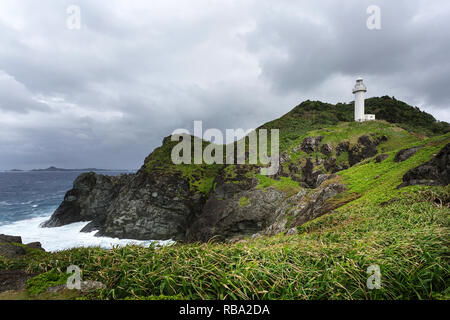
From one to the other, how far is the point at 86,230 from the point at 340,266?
155ft

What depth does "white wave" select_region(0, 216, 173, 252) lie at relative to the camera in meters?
32.8

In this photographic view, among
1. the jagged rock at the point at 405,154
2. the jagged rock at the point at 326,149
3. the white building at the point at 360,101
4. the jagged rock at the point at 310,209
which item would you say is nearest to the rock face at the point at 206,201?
the jagged rock at the point at 326,149

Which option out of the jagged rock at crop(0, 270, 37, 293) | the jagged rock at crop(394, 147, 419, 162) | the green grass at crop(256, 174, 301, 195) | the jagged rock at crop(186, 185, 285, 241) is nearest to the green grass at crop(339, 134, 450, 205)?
the jagged rock at crop(394, 147, 419, 162)

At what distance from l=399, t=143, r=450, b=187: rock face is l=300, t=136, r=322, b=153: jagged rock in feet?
76.8

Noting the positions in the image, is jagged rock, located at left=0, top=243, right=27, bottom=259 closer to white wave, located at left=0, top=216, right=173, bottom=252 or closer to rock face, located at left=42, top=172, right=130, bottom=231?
white wave, located at left=0, top=216, right=173, bottom=252

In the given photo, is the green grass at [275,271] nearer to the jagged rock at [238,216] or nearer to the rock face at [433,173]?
the rock face at [433,173]

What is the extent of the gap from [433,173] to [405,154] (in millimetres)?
7071

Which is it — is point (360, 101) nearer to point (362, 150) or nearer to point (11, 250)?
point (362, 150)

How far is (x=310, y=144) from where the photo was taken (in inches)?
1432

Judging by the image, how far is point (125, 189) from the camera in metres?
38.9

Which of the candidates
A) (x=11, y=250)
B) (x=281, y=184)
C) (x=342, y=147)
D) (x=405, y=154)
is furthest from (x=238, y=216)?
(x=342, y=147)

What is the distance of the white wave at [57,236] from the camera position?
32750mm

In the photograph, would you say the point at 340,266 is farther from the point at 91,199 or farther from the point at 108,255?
the point at 91,199

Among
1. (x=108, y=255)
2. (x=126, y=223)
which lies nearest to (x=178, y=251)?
(x=108, y=255)
